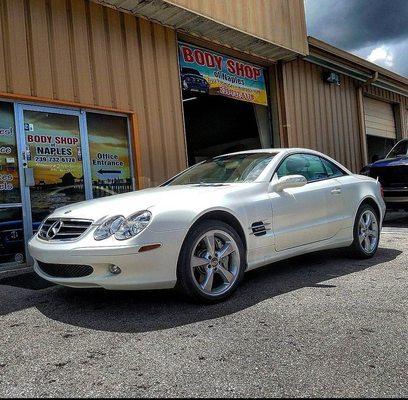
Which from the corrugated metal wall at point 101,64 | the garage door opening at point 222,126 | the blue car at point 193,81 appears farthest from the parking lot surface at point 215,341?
the garage door opening at point 222,126

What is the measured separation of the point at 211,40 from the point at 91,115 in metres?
3.11

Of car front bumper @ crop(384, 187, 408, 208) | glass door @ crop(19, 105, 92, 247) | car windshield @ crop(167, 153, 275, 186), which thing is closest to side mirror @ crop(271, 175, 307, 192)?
car windshield @ crop(167, 153, 275, 186)

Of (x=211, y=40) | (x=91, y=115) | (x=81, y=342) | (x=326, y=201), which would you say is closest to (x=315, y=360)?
(x=81, y=342)

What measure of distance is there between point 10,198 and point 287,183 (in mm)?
3697

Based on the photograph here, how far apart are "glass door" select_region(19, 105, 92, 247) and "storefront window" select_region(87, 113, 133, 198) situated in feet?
0.58

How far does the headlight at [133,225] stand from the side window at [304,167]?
69.4 inches

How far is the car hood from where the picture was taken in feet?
12.2

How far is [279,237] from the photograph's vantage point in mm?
4484

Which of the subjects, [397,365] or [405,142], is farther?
[405,142]

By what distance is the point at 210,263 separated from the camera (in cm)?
386

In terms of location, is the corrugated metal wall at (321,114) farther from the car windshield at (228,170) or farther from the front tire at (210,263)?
the front tire at (210,263)

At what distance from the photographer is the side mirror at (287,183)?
179 inches

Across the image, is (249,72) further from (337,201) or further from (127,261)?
(127,261)

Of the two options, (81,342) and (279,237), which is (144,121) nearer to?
(279,237)
